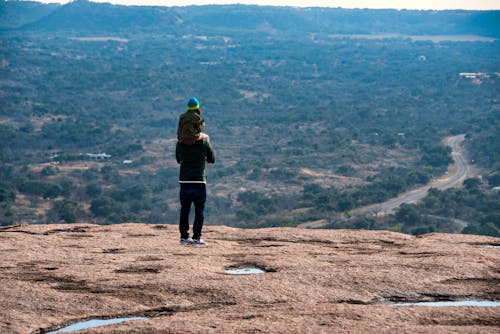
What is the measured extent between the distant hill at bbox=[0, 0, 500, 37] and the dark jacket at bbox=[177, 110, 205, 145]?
16691 centimetres

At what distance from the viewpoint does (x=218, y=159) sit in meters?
58.0

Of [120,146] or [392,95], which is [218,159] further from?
[392,95]

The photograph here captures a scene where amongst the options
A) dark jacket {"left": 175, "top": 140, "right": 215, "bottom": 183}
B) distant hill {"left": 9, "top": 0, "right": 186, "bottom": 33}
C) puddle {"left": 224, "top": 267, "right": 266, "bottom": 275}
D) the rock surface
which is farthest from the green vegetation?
puddle {"left": 224, "top": 267, "right": 266, "bottom": 275}

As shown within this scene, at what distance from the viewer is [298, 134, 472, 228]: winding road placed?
126ft

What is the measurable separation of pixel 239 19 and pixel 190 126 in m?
180

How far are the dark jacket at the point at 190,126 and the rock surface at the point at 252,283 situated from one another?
129cm

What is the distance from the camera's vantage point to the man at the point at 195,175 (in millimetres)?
8664

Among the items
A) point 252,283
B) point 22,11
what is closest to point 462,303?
point 252,283

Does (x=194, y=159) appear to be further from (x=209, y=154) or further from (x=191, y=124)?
(x=191, y=124)

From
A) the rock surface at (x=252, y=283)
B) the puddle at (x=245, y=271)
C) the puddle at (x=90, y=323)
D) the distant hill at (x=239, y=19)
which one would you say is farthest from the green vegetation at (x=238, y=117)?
the puddle at (x=90, y=323)

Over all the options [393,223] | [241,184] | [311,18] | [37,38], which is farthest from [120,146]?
[311,18]

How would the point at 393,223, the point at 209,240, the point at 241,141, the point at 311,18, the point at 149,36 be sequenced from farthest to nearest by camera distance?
1. the point at 311,18
2. the point at 149,36
3. the point at 241,141
4. the point at 393,223
5. the point at 209,240

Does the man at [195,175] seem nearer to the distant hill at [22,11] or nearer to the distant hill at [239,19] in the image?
the distant hill at [239,19]

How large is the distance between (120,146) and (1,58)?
54595mm
